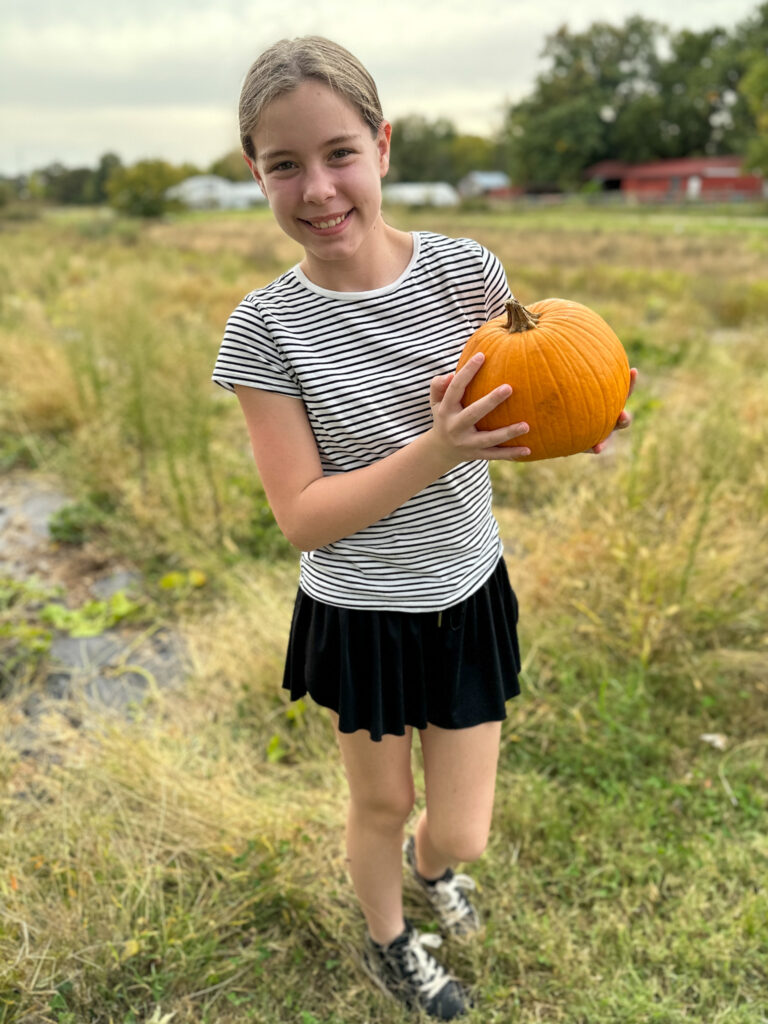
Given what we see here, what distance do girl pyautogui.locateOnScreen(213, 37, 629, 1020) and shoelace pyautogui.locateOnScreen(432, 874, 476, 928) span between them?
343 millimetres

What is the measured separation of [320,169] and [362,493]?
1.70 ft

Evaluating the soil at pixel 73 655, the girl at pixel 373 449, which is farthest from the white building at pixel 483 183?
the girl at pixel 373 449

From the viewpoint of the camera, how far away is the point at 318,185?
1227 millimetres

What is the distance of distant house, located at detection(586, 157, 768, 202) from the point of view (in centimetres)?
5778

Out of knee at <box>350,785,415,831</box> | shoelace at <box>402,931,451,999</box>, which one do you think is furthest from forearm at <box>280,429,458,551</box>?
shoelace at <box>402,931,451,999</box>

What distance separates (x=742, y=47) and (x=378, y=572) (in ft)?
230

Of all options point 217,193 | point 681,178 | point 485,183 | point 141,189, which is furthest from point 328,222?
point 485,183

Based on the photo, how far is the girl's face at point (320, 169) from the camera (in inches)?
47.6

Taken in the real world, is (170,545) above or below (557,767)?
above

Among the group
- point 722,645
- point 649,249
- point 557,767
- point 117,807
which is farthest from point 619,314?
point 649,249

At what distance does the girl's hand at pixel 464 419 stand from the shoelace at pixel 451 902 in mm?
1380

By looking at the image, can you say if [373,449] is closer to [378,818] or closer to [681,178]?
[378,818]

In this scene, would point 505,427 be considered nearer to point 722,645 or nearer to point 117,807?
point 117,807

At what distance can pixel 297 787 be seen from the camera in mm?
2520
